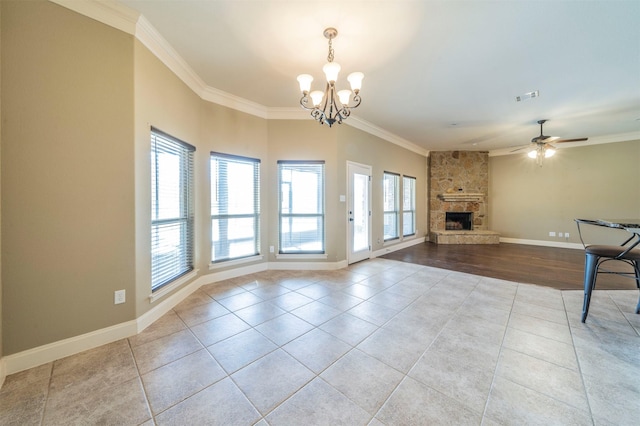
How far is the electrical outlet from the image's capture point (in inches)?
86.2

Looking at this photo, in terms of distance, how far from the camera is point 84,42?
202 cm

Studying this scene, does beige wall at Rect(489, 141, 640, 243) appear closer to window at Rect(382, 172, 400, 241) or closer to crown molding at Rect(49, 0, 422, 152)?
window at Rect(382, 172, 400, 241)

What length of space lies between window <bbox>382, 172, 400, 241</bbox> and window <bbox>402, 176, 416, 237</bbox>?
1.20 feet

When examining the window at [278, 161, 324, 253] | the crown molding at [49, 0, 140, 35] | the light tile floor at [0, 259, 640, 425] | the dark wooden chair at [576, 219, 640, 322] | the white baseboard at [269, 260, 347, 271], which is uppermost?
the crown molding at [49, 0, 140, 35]

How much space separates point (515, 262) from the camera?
4.93 metres

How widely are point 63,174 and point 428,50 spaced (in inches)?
147

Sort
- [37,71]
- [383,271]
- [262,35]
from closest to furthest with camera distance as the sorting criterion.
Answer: [37,71] < [262,35] < [383,271]

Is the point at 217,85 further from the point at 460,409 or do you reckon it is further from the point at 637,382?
the point at 637,382

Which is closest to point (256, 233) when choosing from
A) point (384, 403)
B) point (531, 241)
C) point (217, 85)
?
point (217, 85)

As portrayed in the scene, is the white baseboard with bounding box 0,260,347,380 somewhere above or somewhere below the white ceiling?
below

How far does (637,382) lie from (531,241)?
270 inches

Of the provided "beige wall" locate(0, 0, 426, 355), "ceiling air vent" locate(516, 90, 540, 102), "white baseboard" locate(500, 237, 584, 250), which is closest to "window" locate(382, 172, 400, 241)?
"ceiling air vent" locate(516, 90, 540, 102)

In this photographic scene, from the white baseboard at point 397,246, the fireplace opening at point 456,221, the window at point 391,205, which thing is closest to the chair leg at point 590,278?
the white baseboard at point 397,246

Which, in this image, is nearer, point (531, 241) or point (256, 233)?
point (256, 233)
